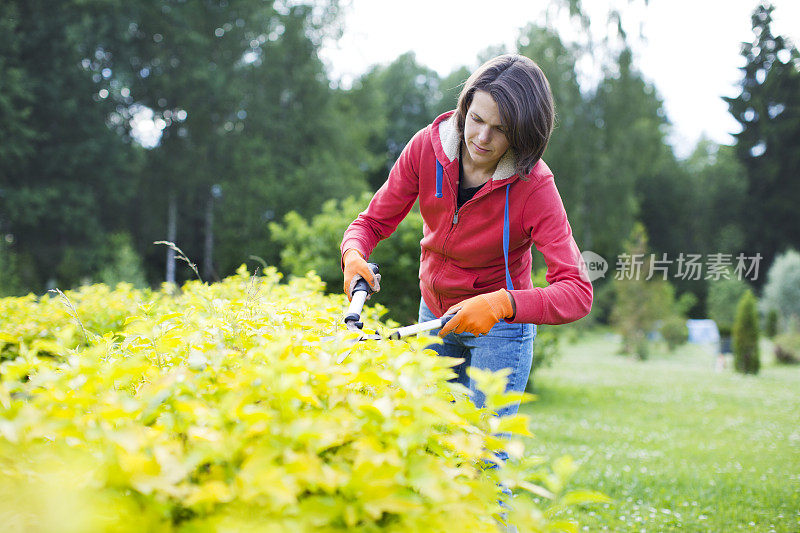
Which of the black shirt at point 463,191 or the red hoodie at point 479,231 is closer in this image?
the red hoodie at point 479,231

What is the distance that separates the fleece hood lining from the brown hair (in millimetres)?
27

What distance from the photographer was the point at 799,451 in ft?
20.9

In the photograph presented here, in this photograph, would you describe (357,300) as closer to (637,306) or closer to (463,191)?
(463,191)

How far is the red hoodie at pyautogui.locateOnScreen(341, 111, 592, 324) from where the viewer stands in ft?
6.84

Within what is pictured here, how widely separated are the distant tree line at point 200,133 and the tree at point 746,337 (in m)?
9.03

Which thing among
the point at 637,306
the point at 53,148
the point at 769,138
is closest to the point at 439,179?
the point at 637,306

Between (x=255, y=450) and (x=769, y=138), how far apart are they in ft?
122

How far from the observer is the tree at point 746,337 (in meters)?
13.3

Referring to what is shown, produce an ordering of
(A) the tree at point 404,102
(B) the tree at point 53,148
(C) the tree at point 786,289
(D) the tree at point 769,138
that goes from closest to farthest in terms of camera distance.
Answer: (B) the tree at point 53,148
(C) the tree at point 786,289
(D) the tree at point 769,138
(A) the tree at point 404,102

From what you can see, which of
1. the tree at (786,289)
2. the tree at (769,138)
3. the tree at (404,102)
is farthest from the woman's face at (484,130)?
the tree at (769,138)

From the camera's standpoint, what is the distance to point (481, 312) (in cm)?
195

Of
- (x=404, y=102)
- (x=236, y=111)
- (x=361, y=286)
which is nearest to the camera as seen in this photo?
(x=361, y=286)

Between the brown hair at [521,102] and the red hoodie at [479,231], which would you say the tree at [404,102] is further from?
the brown hair at [521,102]

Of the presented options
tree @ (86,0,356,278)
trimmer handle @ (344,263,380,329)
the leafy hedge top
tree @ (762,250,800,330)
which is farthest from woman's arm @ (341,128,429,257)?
tree @ (762,250,800,330)
